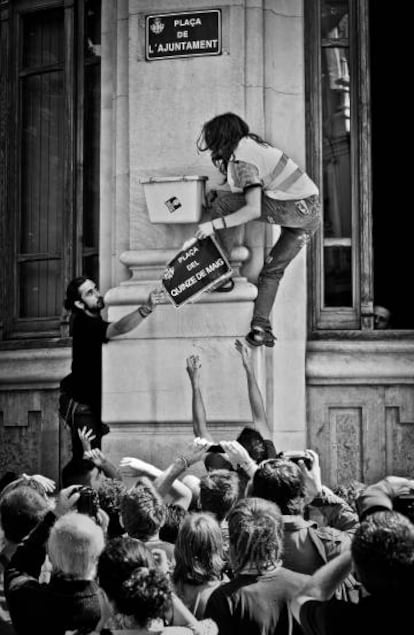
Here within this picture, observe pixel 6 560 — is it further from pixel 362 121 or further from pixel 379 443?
pixel 362 121

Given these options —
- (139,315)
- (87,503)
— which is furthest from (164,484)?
(139,315)

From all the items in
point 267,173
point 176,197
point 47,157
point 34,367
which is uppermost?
point 47,157

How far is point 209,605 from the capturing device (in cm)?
520

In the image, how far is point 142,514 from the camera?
6.11 meters

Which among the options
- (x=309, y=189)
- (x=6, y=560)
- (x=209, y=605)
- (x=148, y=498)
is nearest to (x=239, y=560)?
(x=209, y=605)

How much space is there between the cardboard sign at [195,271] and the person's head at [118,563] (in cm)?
521

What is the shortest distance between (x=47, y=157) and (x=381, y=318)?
3615 millimetres

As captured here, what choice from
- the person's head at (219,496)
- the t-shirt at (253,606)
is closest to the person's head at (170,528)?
the person's head at (219,496)

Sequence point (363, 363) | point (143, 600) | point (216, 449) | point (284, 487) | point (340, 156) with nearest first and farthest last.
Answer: point (143, 600), point (284, 487), point (216, 449), point (363, 363), point (340, 156)

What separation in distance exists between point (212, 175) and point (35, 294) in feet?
9.43

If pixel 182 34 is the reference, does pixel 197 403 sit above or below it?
below

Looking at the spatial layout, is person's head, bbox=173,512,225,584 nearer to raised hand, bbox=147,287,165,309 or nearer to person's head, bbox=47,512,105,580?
person's head, bbox=47,512,105,580

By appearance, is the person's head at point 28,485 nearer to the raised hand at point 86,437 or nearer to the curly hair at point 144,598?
the curly hair at point 144,598

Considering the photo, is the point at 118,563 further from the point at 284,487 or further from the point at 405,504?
the point at 405,504
